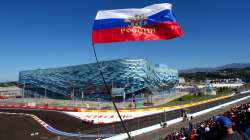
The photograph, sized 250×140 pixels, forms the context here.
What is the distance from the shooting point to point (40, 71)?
411 ft

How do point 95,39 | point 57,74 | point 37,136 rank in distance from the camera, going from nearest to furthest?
1. point 95,39
2. point 37,136
3. point 57,74

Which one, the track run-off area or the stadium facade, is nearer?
the track run-off area

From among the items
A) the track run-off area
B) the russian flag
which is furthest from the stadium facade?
the russian flag

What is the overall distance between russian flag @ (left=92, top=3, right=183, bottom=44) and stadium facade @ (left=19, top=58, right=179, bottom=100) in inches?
2946

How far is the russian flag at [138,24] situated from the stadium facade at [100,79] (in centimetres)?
7483

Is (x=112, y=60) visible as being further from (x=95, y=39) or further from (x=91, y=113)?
(x=95, y=39)

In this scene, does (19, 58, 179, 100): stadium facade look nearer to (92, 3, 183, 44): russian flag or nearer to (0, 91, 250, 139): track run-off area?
(0, 91, 250, 139): track run-off area

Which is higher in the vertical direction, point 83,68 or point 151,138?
point 83,68

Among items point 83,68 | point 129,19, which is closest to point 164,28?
point 129,19

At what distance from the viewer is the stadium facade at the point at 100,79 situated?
99.0 meters

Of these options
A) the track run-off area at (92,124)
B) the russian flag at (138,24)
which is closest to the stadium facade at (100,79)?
the track run-off area at (92,124)

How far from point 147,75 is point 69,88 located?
2866 centimetres

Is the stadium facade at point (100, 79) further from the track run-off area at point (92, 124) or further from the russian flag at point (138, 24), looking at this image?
the russian flag at point (138, 24)

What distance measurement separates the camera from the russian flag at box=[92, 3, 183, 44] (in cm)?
848
